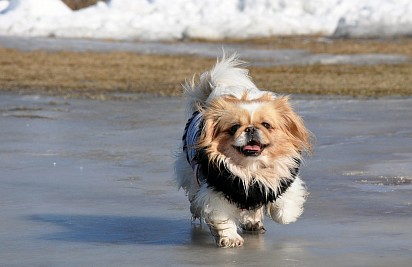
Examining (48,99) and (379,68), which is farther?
(379,68)

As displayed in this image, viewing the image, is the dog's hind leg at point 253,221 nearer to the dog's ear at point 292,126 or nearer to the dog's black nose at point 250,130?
the dog's ear at point 292,126

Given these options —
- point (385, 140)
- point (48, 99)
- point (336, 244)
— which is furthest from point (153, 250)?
point (48, 99)

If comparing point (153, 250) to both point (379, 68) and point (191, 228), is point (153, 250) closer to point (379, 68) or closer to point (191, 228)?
point (191, 228)

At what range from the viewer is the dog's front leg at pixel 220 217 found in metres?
6.06

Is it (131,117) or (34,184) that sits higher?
(34,184)

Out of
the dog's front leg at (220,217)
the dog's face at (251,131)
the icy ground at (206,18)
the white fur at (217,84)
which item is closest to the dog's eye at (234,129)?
the dog's face at (251,131)

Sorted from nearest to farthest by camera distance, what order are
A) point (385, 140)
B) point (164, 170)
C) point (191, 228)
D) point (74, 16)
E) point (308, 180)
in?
point (191, 228)
point (308, 180)
point (164, 170)
point (385, 140)
point (74, 16)

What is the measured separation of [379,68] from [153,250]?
1339 centimetres

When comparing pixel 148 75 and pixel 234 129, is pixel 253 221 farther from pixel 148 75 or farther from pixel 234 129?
pixel 148 75

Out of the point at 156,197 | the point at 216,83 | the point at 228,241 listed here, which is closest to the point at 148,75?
the point at 156,197

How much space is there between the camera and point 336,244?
601cm

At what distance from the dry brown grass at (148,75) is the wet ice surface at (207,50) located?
1153 mm

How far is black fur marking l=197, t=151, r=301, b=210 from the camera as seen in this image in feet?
19.9

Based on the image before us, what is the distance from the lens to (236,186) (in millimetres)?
6102
